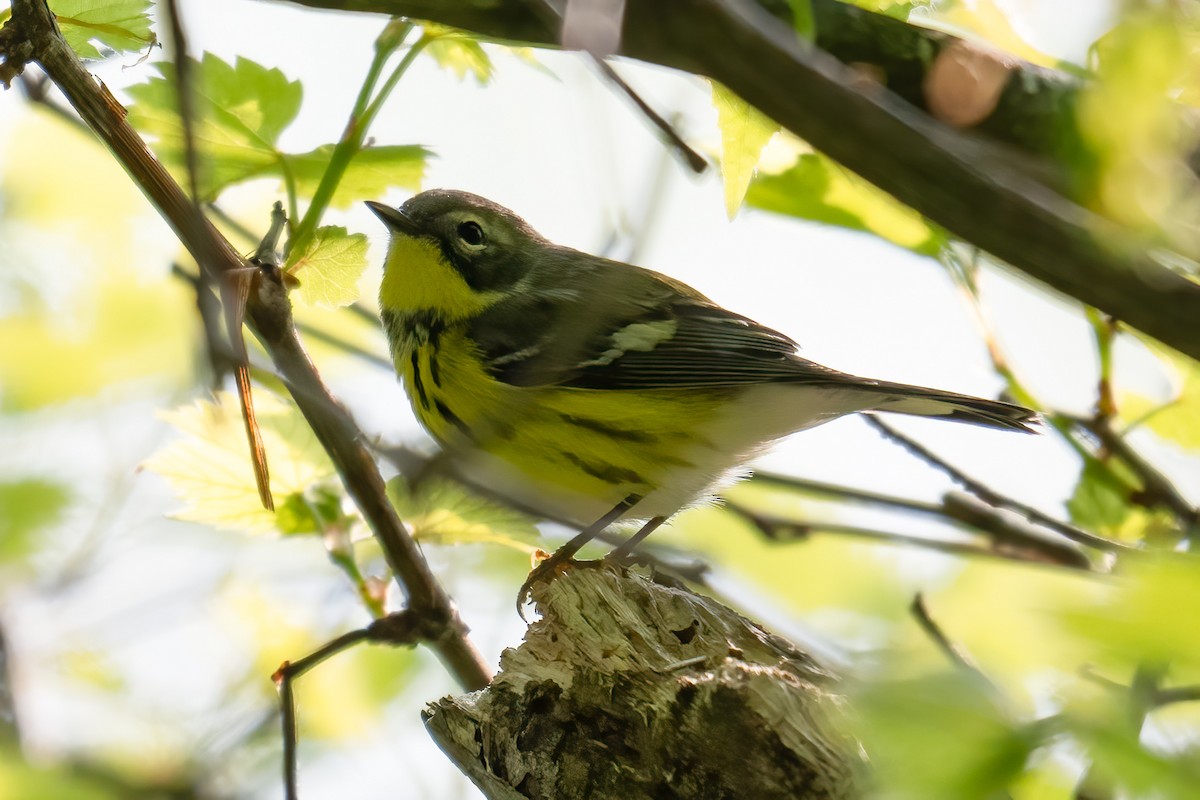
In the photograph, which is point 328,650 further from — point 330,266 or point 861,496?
point 861,496

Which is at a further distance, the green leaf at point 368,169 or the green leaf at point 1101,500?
the green leaf at point 1101,500

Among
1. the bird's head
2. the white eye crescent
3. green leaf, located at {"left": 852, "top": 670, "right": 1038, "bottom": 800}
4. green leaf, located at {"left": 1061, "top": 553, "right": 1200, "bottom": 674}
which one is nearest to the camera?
green leaf, located at {"left": 1061, "top": 553, "right": 1200, "bottom": 674}

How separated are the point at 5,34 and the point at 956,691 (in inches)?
64.7

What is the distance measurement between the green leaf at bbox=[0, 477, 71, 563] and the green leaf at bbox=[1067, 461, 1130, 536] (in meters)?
2.92

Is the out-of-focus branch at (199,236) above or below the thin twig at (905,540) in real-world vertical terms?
above

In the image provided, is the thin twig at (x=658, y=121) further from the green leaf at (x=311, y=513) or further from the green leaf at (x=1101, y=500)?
the green leaf at (x=1101, y=500)

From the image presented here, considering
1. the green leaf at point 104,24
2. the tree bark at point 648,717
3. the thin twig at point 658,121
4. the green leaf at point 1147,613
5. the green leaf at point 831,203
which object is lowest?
the tree bark at point 648,717

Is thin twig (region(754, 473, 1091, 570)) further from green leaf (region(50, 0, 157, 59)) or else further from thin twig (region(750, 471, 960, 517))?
green leaf (region(50, 0, 157, 59))

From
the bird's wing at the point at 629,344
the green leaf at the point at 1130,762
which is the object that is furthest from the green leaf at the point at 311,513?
the green leaf at the point at 1130,762

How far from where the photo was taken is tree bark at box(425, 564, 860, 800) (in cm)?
182

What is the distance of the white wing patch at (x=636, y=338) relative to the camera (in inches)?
143

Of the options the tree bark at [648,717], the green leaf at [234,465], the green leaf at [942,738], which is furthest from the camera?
the green leaf at [234,465]

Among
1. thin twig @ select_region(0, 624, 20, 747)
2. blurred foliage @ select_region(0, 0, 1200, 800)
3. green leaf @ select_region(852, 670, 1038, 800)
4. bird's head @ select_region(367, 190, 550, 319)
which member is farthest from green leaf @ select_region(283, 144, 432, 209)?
green leaf @ select_region(852, 670, 1038, 800)

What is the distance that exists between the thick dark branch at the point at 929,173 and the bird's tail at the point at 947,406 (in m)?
2.56
